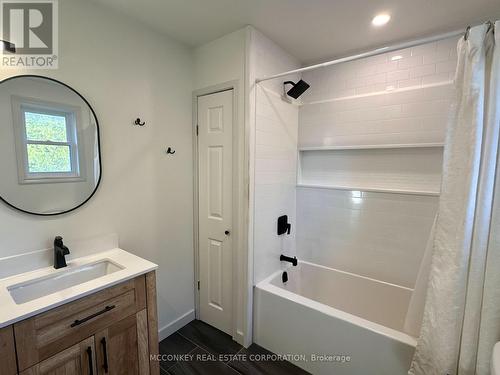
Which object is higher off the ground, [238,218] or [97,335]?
[238,218]

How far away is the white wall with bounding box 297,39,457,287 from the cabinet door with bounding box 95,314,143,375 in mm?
1710

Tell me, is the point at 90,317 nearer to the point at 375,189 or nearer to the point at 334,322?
the point at 334,322

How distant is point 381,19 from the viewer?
66.9 inches

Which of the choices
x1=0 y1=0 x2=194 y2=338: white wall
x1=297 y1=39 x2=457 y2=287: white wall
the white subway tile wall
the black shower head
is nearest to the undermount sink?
x1=0 y1=0 x2=194 y2=338: white wall

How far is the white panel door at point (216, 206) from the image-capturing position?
2.02 meters

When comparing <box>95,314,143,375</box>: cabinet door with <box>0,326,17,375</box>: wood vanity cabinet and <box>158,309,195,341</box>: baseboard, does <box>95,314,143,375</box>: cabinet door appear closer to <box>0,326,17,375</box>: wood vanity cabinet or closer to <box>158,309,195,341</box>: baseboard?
<box>0,326,17,375</box>: wood vanity cabinet

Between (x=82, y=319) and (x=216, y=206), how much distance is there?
3.86 ft

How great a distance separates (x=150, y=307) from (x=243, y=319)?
33.4 inches

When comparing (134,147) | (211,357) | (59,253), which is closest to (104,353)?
(59,253)

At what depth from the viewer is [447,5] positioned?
1.53 m

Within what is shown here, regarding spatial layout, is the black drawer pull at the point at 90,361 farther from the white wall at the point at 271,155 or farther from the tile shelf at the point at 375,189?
the tile shelf at the point at 375,189

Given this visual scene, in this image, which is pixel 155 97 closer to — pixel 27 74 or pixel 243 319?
pixel 27 74

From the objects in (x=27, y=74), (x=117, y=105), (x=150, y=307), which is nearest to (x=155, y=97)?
(x=117, y=105)

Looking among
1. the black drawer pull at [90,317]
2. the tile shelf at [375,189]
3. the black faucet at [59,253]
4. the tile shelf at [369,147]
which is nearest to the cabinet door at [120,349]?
the black drawer pull at [90,317]
